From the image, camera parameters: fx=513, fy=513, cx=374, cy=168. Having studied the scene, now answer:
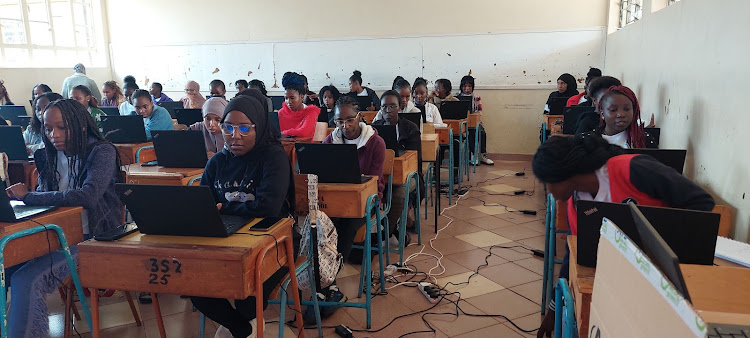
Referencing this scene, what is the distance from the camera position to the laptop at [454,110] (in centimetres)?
563

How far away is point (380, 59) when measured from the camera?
25.3 feet

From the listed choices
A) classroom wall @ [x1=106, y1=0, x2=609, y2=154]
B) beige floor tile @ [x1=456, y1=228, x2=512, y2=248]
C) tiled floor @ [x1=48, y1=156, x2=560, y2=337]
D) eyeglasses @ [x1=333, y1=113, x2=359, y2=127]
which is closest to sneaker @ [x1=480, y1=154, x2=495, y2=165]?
classroom wall @ [x1=106, y1=0, x2=609, y2=154]

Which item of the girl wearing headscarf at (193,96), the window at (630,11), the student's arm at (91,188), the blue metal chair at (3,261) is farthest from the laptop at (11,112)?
→ the window at (630,11)

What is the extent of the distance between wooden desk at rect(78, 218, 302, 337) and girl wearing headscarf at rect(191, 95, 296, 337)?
39cm

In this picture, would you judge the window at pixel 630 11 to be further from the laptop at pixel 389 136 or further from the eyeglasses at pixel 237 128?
the eyeglasses at pixel 237 128

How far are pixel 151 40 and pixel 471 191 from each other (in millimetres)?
6551

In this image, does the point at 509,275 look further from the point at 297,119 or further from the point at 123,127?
the point at 123,127

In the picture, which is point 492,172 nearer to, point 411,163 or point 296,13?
point 411,163

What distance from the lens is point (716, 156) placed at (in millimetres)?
2324

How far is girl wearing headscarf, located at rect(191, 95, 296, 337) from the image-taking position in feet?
6.77

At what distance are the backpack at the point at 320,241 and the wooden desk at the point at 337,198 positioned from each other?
0.88 ft

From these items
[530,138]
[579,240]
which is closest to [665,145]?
[579,240]

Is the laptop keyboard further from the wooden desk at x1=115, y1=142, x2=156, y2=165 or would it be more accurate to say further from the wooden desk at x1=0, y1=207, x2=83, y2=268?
the wooden desk at x1=115, y1=142, x2=156, y2=165

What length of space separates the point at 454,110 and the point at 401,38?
236cm
